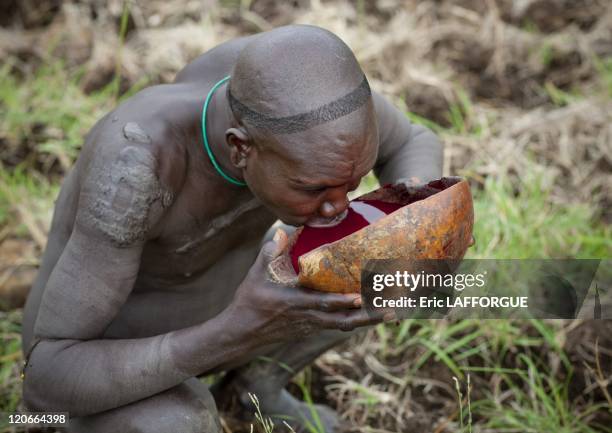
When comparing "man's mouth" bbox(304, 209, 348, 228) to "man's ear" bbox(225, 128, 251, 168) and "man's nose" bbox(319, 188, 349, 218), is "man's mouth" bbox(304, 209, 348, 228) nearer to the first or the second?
"man's nose" bbox(319, 188, 349, 218)

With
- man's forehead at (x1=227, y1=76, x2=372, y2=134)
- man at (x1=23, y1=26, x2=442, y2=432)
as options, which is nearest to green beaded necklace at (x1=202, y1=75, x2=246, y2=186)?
man at (x1=23, y1=26, x2=442, y2=432)

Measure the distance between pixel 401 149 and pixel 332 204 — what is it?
0.78 meters

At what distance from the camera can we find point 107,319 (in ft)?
7.70

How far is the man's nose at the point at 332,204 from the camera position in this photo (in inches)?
88.0

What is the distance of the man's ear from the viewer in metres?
2.22

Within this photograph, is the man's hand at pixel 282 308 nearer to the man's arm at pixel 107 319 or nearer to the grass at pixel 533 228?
the man's arm at pixel 107 319

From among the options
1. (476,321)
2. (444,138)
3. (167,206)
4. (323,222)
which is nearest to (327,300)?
(323,222)

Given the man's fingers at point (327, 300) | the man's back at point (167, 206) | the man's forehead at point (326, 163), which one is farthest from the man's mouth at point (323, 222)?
the man's back at point (167, 206)

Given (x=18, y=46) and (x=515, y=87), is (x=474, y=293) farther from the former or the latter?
(x=18, y=46)

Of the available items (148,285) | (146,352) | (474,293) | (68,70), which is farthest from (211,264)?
(68,70)

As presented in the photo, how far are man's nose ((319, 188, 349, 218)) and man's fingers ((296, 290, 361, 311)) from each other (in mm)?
266

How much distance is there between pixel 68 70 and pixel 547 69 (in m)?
3.09

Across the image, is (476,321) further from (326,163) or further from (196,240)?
(326,163)

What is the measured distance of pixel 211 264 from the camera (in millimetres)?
2801
